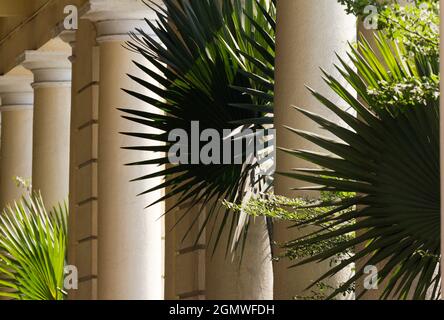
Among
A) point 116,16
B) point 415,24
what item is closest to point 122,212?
point 116,16

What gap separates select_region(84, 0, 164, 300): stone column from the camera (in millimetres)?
13273

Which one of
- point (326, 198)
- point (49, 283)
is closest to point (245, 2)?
point (326, 198)

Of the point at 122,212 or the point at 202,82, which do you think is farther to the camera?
the point at 122,212

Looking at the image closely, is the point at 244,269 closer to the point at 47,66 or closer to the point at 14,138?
the point at 47,66

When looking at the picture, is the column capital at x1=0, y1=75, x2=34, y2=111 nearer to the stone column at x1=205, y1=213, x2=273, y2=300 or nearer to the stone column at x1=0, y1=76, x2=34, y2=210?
the stone column at x1=0, y1=76, x2=34, y2=210

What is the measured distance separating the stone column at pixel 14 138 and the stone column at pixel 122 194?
6151 mm

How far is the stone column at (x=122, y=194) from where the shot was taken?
1327 cm

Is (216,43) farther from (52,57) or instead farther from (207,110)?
(52,57)

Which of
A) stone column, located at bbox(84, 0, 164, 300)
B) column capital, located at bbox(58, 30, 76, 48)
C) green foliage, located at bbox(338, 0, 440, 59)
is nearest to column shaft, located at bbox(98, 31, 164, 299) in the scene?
stone column, located at bbox(84, 0, 164, 300)

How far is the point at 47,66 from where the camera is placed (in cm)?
1748

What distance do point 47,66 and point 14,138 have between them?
100 inches

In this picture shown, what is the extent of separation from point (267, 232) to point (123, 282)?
14.5 ft


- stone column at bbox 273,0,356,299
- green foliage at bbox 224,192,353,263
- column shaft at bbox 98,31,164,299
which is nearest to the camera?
green foliage at bbox 224,192,353,263

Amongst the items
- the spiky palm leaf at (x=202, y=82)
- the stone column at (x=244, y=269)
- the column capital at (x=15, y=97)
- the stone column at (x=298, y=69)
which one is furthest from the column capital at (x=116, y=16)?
the column capital at (x=15, y=97)
